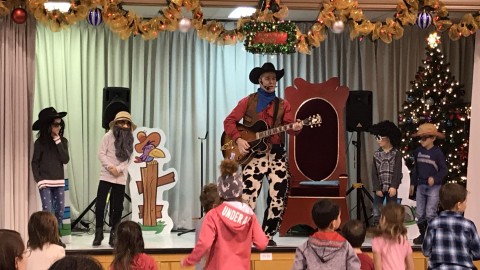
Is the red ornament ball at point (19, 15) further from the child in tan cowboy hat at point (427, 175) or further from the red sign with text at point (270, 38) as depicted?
the child in tan cowboy hat at point (427, 175)

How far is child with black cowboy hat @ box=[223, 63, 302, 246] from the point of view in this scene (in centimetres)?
799

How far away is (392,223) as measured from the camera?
539 centimetres

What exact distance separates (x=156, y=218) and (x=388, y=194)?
258cm

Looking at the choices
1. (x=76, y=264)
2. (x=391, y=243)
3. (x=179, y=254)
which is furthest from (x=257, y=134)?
(x=76, y=264)

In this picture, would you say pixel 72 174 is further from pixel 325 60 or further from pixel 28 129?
pixel 325 60

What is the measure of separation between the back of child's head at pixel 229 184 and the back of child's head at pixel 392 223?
0.99 meters

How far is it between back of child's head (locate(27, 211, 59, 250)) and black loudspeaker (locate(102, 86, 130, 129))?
3.87 meters

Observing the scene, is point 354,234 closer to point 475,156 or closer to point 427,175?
point 427,175

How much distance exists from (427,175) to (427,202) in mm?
288

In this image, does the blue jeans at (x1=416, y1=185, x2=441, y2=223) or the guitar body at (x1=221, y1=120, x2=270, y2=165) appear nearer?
the guitar body at (x1=221, y1=120, x2=270, y2=165)

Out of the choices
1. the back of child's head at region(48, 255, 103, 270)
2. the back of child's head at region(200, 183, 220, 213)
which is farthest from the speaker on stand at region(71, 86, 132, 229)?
the back of child's head at region(48, 255, 103, 270)

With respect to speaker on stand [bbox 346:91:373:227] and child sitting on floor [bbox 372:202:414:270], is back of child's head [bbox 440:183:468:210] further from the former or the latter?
speaker on stand [bbox 346:91:373:227]

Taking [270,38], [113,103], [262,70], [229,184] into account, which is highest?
[270,38]

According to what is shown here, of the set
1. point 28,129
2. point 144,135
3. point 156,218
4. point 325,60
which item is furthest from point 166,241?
point 325,60
